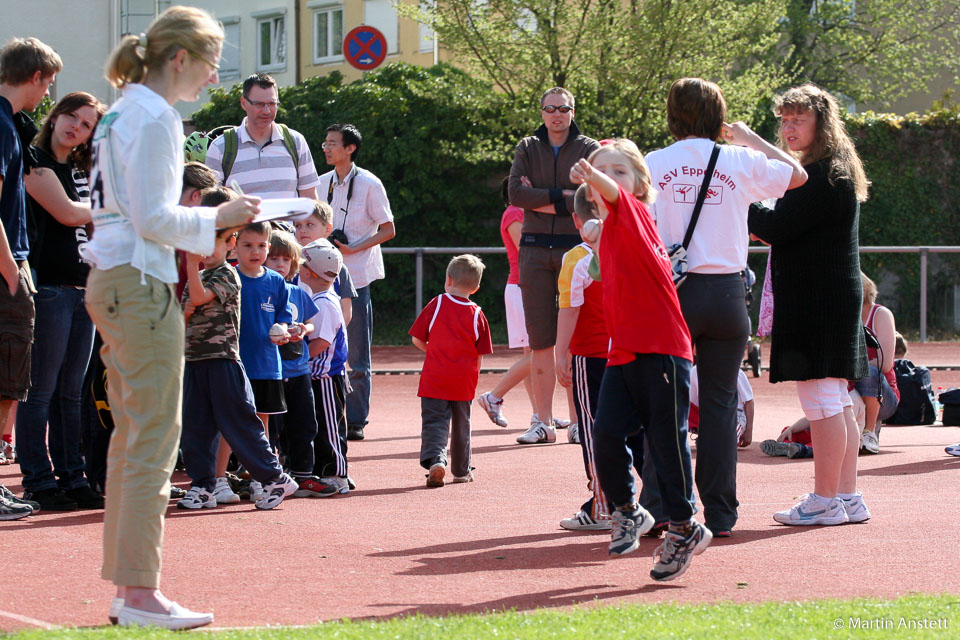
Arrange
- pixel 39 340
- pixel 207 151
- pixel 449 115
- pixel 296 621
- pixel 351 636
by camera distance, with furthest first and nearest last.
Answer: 1. pixel 449 115
2. pixel 207 151
3. pixel 39 340
4. pixel 296 621
5. pixel 351 636

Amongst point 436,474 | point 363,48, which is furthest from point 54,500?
point 363,48

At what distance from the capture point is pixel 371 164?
24922 mm

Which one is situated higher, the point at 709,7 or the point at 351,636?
the point at 709,7

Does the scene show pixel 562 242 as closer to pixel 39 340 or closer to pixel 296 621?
pixel 39 340

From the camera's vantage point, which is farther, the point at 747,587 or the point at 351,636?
the point at 747,587

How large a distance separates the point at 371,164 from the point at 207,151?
15.9m

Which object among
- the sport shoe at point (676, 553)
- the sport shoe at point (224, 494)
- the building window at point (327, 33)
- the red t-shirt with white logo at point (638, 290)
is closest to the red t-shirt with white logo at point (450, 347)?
the sport shoe at point (224, 494)

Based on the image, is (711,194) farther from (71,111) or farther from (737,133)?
(71,111)

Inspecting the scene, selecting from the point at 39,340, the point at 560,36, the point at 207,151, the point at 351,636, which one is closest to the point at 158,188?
the point at 351,636

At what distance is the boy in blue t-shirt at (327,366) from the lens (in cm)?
787

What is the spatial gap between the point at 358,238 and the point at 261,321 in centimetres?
340

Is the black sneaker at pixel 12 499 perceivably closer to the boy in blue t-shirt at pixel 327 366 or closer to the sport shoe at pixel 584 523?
the boy in blue t-shirt at pixel 327 366

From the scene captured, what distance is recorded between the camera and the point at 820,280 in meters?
6.60

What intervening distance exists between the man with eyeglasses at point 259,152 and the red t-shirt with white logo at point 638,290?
415 centimetres
